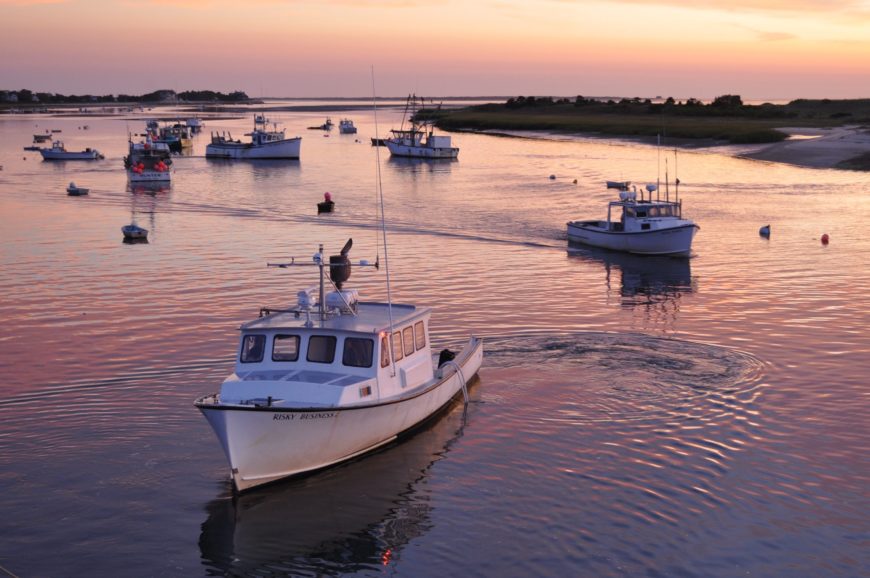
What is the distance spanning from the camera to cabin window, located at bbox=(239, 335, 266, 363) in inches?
870

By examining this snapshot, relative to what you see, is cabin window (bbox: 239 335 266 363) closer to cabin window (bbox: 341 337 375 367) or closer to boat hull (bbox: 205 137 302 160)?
cabin window (bbox: 341 337 375 367)

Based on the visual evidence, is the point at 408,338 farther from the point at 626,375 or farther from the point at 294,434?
the point at 626,375

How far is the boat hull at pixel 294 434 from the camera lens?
19688mm

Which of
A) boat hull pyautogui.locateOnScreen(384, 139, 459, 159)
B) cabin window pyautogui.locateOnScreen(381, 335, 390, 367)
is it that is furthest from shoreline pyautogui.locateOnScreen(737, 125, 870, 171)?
cabin window pyautogui.locateOnScreen(381, 335, 390, 367)

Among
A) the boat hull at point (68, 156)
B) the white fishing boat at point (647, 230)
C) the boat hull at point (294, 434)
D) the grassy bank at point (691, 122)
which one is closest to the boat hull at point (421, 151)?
the grassy bank at point (691, 122)

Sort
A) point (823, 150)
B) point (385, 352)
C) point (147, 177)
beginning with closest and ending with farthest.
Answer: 1. point (385, 352)
2. point (147, 177)
3. point (823, 150)

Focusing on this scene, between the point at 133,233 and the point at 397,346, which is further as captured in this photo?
the point at 133,233

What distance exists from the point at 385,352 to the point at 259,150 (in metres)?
104

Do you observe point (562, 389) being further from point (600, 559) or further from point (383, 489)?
point (600, 559)

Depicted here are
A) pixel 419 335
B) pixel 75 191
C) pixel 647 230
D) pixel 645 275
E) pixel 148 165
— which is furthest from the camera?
pixel 148 165

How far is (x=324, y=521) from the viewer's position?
19938 millimetres

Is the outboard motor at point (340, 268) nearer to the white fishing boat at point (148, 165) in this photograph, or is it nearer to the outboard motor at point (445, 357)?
the outboard motor at point (445, 357)

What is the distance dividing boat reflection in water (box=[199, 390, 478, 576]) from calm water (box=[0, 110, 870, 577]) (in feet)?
0.19

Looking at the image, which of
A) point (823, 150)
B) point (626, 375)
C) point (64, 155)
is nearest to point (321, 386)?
point (626, 375)
